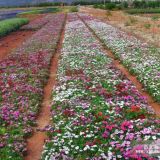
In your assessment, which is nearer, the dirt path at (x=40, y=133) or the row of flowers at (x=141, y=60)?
the dirt path at (x=40, y=133)

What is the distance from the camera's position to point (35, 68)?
2462 centimetres

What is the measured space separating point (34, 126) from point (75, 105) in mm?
1730

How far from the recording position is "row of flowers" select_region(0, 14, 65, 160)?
43.9 feet

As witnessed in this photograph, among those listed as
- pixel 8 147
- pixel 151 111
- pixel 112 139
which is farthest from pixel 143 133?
pixel 8 147

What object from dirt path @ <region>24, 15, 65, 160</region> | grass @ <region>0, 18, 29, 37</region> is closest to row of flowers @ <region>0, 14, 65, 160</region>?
dirt path @ <region>24, 15, 65, 160</region>

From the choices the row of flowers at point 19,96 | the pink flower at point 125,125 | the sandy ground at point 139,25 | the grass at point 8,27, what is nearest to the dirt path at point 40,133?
the row of flowers at point 19,96

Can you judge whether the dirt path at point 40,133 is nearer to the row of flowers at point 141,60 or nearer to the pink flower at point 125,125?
the pink flower at point 125,125

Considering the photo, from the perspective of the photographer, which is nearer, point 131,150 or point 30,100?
point 131,150

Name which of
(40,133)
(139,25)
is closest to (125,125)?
(40,133)

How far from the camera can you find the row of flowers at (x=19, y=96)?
1339 centimetres

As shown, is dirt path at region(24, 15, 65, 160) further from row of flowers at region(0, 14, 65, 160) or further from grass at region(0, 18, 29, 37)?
grass at region(0, 18, 29, 37)

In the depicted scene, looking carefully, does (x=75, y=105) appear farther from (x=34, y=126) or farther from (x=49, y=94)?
(x=49, y=94)

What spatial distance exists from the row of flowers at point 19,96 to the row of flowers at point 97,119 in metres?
0.89

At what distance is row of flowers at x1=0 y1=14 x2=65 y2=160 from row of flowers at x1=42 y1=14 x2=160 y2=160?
890 mm
